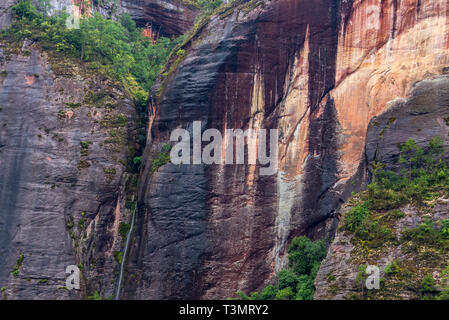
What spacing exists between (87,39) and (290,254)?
15343 millimetres

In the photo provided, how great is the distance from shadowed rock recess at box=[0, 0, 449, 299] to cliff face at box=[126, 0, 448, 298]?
0.06 m

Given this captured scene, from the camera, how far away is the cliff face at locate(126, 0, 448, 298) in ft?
88.1

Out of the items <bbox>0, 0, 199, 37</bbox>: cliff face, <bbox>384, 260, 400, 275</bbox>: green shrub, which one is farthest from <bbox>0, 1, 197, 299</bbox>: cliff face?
<bbox>384, 260, 400, 275</bbox>: green shrub

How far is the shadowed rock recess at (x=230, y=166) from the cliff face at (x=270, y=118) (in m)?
0.06

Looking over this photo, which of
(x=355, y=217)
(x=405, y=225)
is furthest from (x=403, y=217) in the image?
(x=355, y=217)

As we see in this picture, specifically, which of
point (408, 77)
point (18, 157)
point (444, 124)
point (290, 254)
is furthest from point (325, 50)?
point (18, 157)

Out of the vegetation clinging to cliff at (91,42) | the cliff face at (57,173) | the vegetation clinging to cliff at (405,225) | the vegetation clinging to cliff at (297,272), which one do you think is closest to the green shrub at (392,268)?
the vegetation clinging to cliff at (405,225)

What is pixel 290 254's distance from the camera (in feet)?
86.6

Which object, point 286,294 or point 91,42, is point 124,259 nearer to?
point 286,294

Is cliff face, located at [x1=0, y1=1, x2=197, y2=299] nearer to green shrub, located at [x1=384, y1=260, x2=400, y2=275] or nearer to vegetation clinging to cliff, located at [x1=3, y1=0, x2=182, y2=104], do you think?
vegetation clinging to cliff, located at [x1=3, y1=0, x2=182, y2=104]

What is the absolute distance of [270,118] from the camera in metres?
28.2

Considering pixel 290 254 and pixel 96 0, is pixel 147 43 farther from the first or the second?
pixel 290 254

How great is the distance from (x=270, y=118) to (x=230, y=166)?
2.82 metres

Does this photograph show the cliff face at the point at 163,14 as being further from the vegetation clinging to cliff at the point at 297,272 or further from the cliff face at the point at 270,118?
the vegetation clinging to cliff at the point at 297,272
